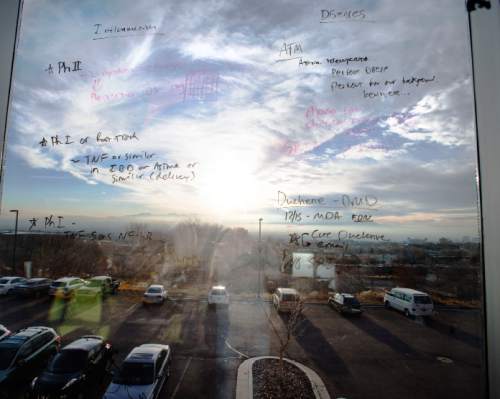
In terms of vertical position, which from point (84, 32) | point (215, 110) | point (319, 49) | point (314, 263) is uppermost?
point (84, 32)

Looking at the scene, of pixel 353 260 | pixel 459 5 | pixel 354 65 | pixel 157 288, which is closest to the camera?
pixel 459 5

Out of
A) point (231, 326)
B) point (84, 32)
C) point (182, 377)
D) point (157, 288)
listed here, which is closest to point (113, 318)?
point (157, 288)

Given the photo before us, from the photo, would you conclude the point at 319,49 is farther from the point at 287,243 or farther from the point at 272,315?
the point at 272,315

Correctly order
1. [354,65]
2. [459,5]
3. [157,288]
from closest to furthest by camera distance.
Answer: [459,5] < [354,65] < [157,288]

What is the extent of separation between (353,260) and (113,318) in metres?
1.79

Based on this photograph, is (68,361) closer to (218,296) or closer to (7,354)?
(7,354)

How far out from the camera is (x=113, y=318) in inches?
81.1

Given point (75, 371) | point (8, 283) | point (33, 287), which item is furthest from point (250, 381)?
point (8, 283)

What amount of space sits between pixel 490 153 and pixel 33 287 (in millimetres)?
2697

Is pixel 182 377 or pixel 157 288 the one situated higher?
pixel 157 288

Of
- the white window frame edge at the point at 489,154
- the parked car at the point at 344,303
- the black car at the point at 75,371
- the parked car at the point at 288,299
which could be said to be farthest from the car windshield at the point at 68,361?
the white window frame edge at the point at 489,154

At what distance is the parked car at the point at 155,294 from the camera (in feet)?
6.50

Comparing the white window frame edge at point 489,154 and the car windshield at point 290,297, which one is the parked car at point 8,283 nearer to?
the car windshield at point 290,297

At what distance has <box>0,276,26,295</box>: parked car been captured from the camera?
1810mm
